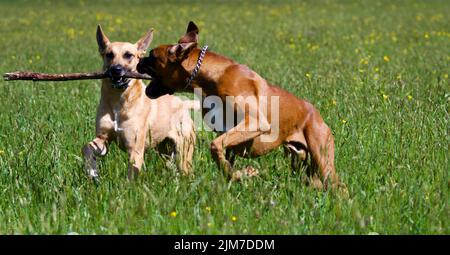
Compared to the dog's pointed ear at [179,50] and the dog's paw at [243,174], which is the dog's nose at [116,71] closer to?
the dog's pointed ear at [179,50]

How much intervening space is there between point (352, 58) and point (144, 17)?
11395 mm

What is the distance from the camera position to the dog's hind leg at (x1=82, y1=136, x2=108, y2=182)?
583 cm

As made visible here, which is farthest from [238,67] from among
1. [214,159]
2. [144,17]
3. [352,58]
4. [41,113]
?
[144,17]

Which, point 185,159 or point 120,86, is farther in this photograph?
point 120,86

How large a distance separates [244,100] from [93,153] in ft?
4.41

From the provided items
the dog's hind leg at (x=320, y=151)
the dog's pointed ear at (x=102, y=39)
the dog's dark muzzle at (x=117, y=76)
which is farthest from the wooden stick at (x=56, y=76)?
the dog's hind leg at (x=320, y=151)

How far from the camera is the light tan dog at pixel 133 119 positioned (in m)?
6.33

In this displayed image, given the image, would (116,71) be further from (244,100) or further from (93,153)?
(244,100)

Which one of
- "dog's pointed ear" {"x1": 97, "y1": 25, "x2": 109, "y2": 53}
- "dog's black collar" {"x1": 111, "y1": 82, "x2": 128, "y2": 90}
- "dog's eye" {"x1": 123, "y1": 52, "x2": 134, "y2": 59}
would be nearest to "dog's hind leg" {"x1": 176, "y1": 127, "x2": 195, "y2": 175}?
"dog's black collar" {"x1": 111, "y1": 82, "x2": 128, "y2": 90}

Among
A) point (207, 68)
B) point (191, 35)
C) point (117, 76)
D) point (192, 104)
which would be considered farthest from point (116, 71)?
point (192, 104)

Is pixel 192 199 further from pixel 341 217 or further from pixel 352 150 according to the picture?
pixel 352 150

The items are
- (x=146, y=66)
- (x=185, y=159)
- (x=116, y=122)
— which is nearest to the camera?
(x=185, y=159)

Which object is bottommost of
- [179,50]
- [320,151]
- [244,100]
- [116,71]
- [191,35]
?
[320,151]

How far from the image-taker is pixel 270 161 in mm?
6652
